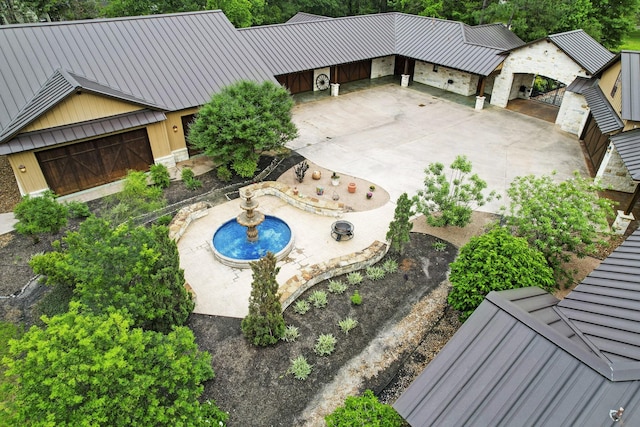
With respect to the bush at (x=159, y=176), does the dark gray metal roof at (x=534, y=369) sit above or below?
above

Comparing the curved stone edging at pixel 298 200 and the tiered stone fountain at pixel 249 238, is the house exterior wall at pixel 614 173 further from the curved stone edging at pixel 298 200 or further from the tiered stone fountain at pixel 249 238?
the tiered stone fountain at pixel 249 238

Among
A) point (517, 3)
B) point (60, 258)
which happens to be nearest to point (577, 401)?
point (60, 258)

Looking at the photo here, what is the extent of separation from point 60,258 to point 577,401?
16.0m

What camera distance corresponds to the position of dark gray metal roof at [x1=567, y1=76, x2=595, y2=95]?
26.2 meters

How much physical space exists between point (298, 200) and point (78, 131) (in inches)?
422

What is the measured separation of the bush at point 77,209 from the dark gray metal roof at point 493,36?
29.6m

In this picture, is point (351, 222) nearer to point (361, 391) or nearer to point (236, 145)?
point (236, 145)

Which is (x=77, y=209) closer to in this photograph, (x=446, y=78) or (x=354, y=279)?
(x=354, y=279)

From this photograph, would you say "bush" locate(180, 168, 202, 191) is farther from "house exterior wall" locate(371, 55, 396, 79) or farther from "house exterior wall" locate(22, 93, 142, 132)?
"house exterior wall" locate(371, 55, 396, 79)

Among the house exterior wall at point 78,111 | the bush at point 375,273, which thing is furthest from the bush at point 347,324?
the house exterior wall at point 78,111

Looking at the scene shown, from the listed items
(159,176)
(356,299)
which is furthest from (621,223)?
(159,176)

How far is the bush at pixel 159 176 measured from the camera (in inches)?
822

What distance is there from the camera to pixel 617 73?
22406 mm

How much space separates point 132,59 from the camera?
22281 millimetres
